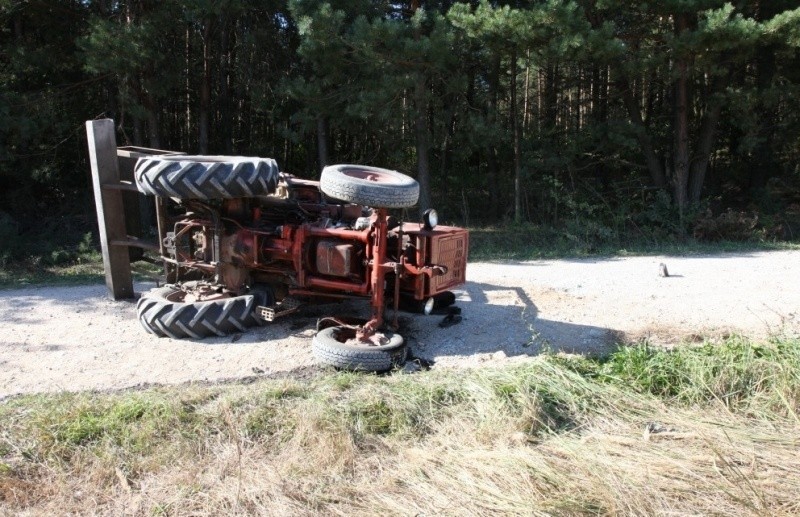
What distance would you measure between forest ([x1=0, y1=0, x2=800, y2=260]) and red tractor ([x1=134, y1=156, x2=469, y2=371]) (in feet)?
20.4

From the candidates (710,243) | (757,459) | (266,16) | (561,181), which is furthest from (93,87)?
(757,459)

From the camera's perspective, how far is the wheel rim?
6.32 meters

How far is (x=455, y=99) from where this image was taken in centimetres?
1495

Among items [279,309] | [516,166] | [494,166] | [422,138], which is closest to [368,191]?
[279,309]

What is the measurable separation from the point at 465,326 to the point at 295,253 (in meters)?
1.85

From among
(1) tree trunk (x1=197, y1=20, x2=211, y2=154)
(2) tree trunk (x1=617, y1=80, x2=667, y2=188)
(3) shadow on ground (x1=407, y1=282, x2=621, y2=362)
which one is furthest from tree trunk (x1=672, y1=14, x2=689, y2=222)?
(1) tree trunk (x1=197, y1=20, x2=211, y2=154)

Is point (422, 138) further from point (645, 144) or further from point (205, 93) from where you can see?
point (205, 93)

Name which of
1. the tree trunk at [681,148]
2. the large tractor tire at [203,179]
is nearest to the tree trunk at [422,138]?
the tree trunk at [681,148]

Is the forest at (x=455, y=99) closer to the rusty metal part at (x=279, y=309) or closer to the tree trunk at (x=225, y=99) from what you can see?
the tree trunk at (x=225, y=99)

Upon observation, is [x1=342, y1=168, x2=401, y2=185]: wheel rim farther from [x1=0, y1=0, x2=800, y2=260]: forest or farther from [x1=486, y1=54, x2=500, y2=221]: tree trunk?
[x1=486, y1=54, x2=500, y2=221]: tree trunk

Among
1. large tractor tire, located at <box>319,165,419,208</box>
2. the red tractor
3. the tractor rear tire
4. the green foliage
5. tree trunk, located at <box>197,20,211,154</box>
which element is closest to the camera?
the green foliage

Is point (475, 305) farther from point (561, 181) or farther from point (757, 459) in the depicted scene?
point (561, 181)

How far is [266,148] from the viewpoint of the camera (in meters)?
19.0

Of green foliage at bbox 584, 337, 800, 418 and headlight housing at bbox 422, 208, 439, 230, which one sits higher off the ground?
headlight housing at bbox 422, 208, 439, 230
